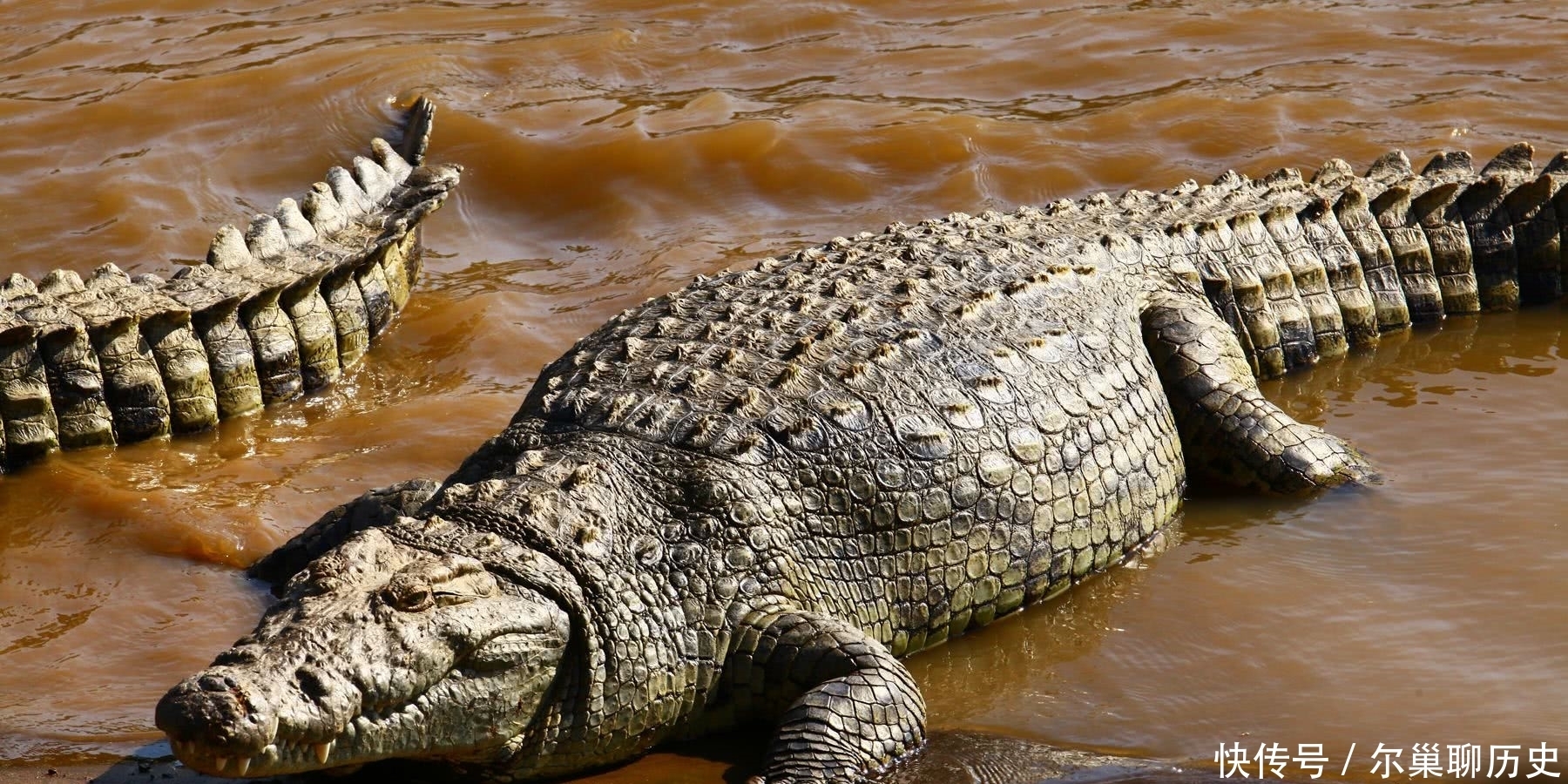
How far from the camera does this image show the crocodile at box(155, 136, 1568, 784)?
3.58 m

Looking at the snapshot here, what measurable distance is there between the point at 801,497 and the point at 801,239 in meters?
3.96

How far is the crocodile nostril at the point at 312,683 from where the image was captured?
3.29 meters

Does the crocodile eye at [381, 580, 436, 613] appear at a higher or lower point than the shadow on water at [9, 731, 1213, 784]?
higher

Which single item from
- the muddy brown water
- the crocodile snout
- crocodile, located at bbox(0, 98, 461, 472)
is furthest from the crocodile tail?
the crocodile snout

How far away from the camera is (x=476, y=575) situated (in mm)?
3730

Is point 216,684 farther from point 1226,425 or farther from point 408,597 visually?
point 1226,425

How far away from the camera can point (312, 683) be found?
330cm

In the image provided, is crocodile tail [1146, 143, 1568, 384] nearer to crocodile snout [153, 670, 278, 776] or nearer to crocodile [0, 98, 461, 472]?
crocodile [0, 98, 461, 472]

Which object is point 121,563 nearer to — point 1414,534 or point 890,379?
point 890,379

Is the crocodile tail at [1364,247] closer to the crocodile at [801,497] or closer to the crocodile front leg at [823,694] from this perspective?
the crocodile at [801,497]

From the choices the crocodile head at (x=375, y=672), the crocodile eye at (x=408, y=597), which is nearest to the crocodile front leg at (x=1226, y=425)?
the crocodile head at (x=375, y=672)

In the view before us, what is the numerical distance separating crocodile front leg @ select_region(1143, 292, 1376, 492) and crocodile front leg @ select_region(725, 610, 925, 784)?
174 centimetres

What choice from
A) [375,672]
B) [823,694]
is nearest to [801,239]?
[823,694]

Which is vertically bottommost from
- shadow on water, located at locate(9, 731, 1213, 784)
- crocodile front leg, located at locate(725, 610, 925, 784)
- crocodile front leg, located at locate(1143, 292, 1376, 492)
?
shadow on water, located at locate(9, 731, 1213, 784)
